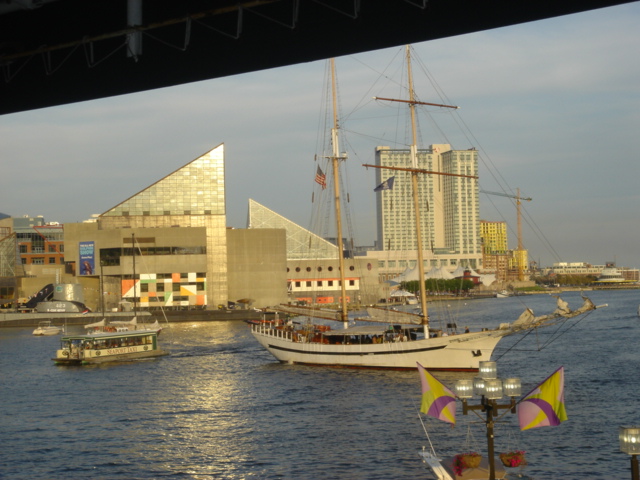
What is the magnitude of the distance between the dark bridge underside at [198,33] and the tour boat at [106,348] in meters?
40.7

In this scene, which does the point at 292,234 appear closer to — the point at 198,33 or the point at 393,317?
the point at 393,317

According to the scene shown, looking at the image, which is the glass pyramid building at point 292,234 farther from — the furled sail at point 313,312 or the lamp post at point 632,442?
the lamp post at point 632,442

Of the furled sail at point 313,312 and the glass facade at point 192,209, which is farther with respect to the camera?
the glass facade at point 192,209

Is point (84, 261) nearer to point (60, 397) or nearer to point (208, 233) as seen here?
point (208, 233)

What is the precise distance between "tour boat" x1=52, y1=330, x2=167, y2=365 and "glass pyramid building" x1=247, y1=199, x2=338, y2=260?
86730 mm

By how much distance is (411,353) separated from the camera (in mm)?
43969

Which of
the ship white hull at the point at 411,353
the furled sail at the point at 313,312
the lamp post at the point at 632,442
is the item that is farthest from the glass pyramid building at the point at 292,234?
the lamp post at the point at 632,442

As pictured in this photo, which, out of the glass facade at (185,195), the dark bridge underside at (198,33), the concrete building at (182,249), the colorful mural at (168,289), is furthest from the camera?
the glass facade at (185,195)

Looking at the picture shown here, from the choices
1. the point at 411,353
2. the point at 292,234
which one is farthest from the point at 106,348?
the point at 292,234

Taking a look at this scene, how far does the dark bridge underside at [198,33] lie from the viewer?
11.1 metres

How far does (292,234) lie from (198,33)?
142 m

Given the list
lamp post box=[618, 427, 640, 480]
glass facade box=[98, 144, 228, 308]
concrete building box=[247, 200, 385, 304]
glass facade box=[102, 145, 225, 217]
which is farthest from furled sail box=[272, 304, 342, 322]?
concrete building box=[247, 200, 385, 304]

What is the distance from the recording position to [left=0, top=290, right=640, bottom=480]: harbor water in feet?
77.5

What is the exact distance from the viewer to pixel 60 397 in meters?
38.5
